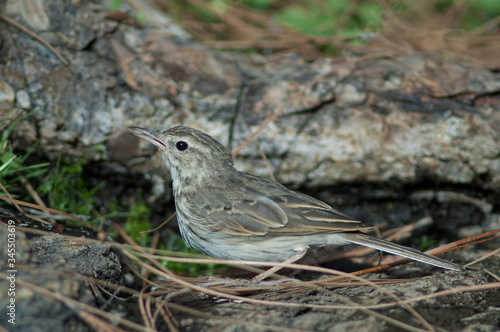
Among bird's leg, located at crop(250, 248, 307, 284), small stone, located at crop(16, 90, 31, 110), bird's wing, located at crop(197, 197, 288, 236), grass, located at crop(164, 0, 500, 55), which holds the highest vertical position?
grass, located at crop(164, 0, 500, 55)

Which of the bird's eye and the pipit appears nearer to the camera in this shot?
the pipit

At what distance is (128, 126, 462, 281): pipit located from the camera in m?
4.05

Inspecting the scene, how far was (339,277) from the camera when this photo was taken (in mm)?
3906

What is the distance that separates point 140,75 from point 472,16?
6.27m

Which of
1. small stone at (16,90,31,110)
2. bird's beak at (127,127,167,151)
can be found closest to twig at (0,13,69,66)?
small stone at (16,90,31,110)

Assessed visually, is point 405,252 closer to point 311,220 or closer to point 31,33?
point 311,220

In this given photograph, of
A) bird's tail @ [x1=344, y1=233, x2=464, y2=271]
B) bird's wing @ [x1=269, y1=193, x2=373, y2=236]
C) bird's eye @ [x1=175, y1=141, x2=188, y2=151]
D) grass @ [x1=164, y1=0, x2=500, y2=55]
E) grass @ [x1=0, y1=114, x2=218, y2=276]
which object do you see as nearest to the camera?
bird's tail @ [x1=344, y1=233, x2=464, y2=271]

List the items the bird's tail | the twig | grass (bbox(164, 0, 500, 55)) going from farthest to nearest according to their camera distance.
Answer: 1. grass (bbox(164, 0, 500, 55))
2. the twig
3. the bird's tail

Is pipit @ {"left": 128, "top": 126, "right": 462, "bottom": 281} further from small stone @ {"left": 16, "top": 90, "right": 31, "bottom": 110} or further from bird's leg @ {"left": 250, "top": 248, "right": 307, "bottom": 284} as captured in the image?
small stone @ {"left": 16, "top": 90, "right": 31, "bottom": 110}

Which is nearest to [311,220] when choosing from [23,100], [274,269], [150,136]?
[274,269]

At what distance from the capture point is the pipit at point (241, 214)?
13.3ft

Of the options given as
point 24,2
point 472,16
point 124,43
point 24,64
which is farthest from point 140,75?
point 472,16

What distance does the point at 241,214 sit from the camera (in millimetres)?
4176

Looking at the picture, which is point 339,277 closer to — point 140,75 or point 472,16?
point 140,75
